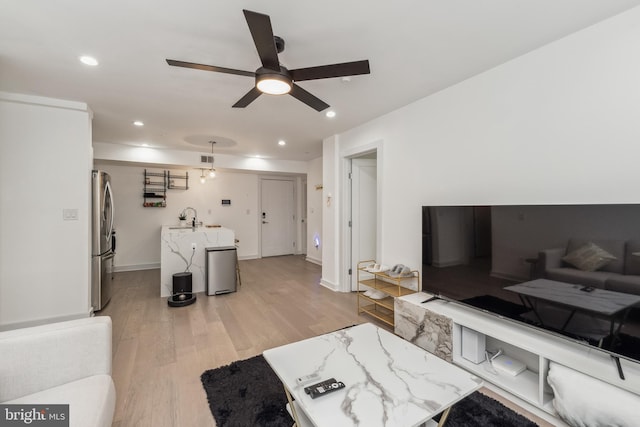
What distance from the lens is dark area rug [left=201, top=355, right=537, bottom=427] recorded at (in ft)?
5.54

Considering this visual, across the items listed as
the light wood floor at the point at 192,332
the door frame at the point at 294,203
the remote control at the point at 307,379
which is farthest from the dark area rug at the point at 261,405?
the door frame at the point at 294,203

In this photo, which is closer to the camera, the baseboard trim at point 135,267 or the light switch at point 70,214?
the light switch at point 70,214

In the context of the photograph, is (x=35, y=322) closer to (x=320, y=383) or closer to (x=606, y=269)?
(x=320, y=383)

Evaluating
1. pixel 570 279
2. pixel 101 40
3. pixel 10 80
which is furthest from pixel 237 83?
pixel 570 279

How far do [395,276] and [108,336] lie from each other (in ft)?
8.09

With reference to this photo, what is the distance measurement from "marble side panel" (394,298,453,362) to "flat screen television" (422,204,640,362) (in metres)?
0.29

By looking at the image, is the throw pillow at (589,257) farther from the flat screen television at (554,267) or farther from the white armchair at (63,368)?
the white armchair at (63,368)

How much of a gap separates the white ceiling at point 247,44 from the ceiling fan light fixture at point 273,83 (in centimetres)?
31

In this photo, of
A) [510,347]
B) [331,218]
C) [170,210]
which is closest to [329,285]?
[331,218]

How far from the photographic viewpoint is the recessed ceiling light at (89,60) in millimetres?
2174

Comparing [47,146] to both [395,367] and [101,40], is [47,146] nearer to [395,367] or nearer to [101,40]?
[101,40]

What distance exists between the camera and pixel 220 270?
13.8ft

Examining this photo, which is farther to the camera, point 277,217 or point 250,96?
point 277,217

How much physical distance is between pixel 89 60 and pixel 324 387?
2.93 meters
